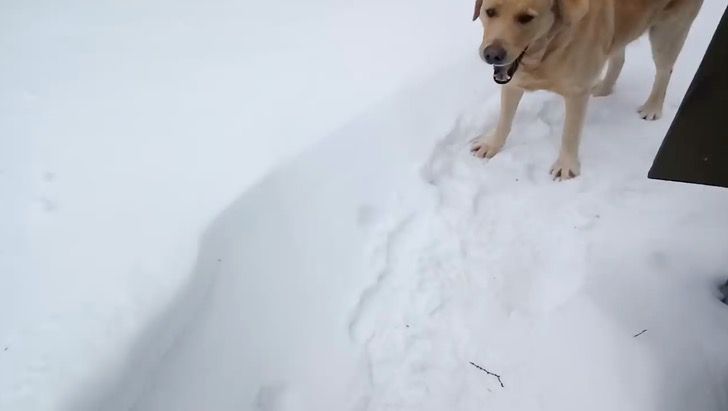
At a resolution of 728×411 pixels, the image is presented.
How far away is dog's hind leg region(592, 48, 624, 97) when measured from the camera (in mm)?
2420

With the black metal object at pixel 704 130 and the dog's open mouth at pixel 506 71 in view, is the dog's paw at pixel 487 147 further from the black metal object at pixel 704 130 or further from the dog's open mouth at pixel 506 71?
the black metal object at pixel 704 130

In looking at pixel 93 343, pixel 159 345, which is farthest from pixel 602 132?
pixel 93 343

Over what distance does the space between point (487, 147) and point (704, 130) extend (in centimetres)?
114

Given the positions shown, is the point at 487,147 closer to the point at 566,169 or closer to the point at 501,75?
the point at 566,169

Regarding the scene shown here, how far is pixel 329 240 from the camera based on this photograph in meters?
1.92

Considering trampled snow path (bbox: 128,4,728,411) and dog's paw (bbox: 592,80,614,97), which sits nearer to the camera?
trampled snow path (bbox: 128,4,728,411)

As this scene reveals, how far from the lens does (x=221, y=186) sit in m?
1.98

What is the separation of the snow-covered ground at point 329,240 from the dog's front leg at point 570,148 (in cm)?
7

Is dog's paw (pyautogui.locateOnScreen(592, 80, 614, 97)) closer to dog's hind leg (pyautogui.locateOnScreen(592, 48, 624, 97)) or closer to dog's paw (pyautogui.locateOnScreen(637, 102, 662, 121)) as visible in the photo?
dog's hind leg (pyautogui.locateOnScreen(592, 48, 624, 97))

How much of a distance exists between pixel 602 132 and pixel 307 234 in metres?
1.44

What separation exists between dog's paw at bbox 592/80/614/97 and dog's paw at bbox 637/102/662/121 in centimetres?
20

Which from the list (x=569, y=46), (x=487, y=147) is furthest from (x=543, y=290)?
(x=569, y=46)

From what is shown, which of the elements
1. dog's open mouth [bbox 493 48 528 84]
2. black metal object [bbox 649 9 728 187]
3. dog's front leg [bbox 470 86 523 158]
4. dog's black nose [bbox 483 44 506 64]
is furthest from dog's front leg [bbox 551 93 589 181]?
black metal object [bbox 649 9 728 187]

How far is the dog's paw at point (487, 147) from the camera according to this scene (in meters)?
2.26
